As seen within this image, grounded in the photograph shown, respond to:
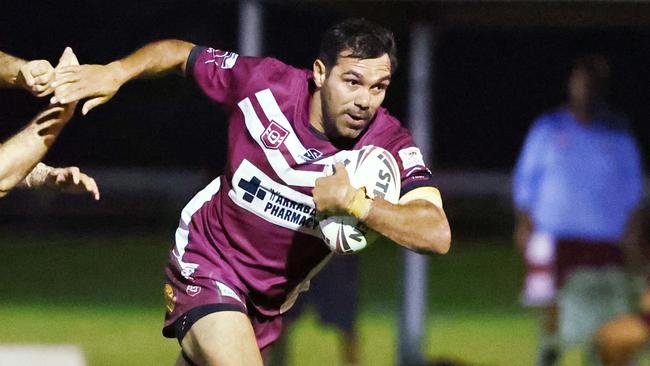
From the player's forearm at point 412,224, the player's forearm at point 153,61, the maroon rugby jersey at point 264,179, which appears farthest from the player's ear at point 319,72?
the player's forearm at point 412,224

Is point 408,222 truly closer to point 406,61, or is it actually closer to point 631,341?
point 631,341

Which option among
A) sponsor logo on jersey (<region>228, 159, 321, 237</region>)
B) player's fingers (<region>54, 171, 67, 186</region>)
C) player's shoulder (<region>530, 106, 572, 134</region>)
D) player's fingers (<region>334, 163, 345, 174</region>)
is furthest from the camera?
player's shoulder (<region>530, 106, 572, 134</region>)

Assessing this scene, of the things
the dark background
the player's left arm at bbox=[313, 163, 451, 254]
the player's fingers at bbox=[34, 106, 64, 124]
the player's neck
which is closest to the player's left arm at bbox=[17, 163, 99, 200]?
the player's fingers at bbox=[34, 106, 64, 124]

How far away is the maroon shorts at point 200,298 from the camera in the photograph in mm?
5355

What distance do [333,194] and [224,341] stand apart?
0.85m

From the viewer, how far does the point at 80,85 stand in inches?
195

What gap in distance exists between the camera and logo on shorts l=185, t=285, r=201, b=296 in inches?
214


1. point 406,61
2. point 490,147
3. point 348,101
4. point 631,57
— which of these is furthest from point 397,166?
point 490,147

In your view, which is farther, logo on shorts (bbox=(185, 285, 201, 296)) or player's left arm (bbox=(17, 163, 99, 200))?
logo on shorts (bbox=(185, 285, 201, 296))

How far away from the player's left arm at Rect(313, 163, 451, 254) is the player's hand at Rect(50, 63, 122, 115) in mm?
873

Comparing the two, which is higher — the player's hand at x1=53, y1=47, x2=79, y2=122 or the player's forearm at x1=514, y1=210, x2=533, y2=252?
the player's hand at x1=53, y1=47, x2=79, y2=122

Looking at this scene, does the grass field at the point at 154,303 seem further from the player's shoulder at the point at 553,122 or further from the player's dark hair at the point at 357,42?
the player's dark hair at the point at 357,42

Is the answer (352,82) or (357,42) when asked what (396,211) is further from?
(357,42)

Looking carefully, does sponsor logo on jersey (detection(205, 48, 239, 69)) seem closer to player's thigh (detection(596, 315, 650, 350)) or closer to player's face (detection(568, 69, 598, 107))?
player's thigh (detection(596, 315, 650, 350))
